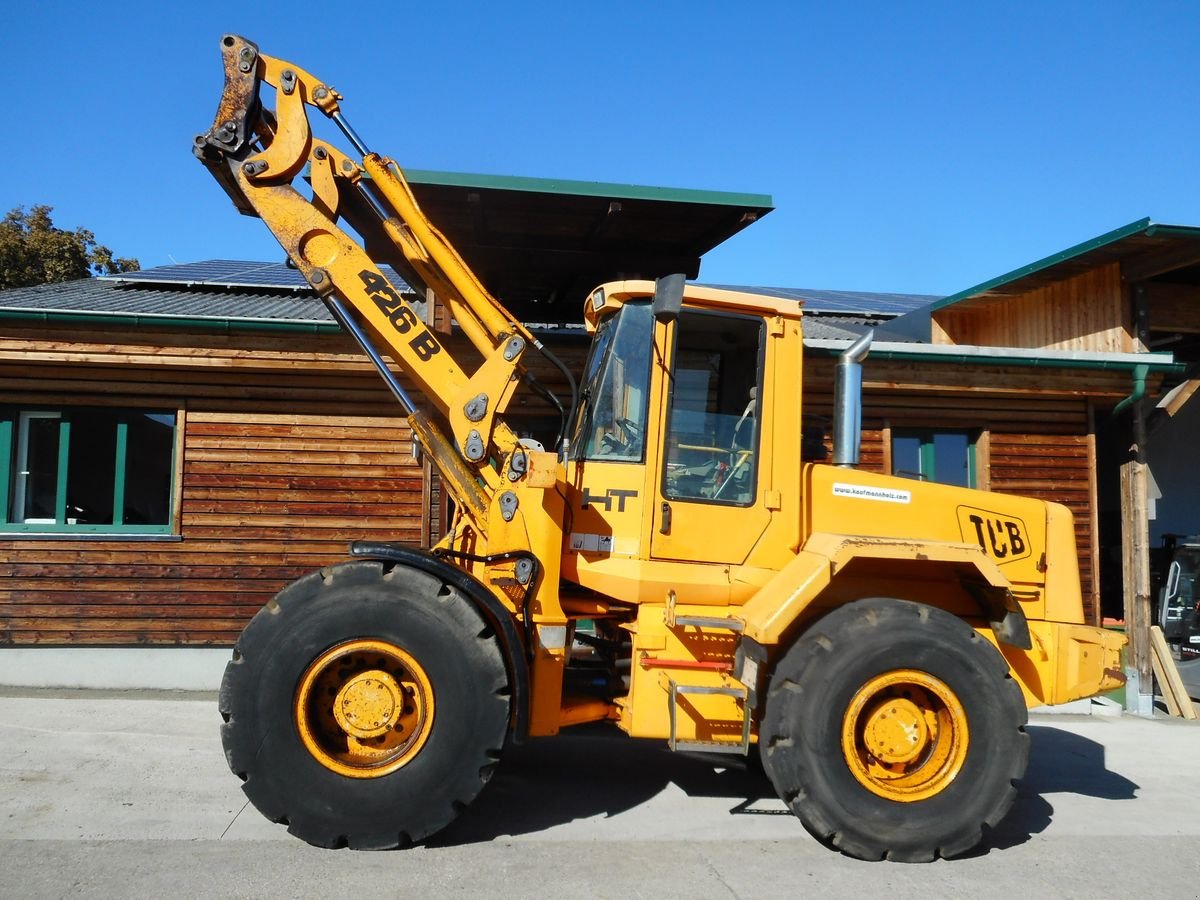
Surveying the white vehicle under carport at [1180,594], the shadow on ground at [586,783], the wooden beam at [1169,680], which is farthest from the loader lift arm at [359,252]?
the white vehicle under carport at [1180,594]

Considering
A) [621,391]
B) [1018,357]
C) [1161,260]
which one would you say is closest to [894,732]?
[621,391]

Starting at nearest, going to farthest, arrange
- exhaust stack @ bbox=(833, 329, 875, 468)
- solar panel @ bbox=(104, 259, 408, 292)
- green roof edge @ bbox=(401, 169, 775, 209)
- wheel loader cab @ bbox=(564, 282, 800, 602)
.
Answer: wheel loader cab @ bbox=(564, 282, 800, 602)
exhaust stack @ bbox=(833, 329, 875, 468)
green roof edge @ bbox=(401, 169, 775, 209)
solar panel @ bbox=(104, 259, 408, 292)

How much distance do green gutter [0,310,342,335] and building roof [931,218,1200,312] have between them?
754cm

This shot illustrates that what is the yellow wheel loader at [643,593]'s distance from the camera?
4.86 m

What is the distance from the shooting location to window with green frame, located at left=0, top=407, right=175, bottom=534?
9.24 meters

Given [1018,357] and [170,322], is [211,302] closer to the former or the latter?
[170,322]

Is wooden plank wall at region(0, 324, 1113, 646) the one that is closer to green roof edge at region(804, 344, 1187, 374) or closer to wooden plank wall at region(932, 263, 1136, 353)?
green roof edge at region(804, 344, 1187, 374)

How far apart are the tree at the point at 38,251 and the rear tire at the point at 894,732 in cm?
2468

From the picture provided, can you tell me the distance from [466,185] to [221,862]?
18.4ft

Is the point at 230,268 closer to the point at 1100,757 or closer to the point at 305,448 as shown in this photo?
the point at 305,448

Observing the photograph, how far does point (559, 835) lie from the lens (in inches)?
205

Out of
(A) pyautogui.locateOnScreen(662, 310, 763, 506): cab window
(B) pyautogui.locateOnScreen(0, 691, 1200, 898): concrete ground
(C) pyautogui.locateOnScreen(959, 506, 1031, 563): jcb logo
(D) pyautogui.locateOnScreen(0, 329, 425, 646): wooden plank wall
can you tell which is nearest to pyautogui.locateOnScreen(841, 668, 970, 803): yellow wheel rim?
(B) pyautogui.locateOnScreen(0, 691, 1200, 898): concrete ground

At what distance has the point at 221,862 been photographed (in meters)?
4.60

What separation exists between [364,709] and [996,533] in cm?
392
